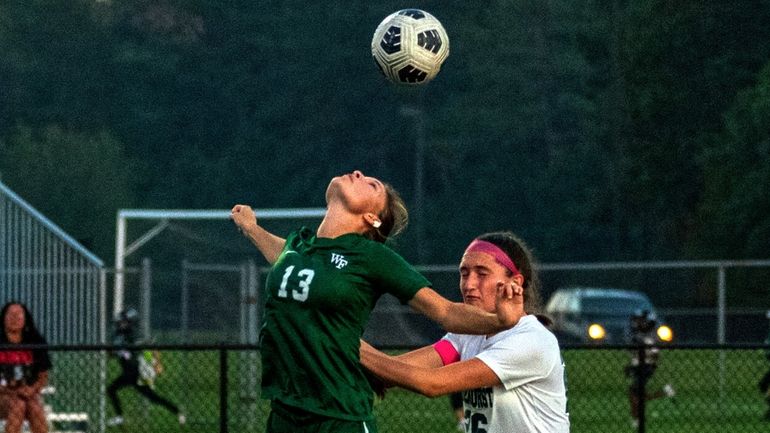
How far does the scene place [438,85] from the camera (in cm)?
8062

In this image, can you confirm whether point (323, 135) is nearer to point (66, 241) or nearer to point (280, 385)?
point (66, 241)

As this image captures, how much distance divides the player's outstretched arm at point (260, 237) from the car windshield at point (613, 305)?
2766cm

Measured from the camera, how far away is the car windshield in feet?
115

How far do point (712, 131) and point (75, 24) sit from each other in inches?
1453

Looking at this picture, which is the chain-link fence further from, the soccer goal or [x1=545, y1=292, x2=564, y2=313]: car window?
[x1=545, y1=292, x2=564, y2=313]: car window

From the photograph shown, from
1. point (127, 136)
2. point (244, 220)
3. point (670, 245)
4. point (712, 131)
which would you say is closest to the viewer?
point (244, 220)

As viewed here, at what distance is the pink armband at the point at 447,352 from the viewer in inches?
270

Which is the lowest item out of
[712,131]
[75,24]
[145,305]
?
[145,305]

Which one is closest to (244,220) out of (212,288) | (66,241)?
(66,241)

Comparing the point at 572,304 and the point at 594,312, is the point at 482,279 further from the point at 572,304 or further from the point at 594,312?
the point at 572,304

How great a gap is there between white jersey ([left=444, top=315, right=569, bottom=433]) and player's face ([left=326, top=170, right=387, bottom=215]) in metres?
0.69

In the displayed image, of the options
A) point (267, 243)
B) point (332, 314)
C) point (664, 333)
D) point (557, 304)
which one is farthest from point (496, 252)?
point (557, 304)

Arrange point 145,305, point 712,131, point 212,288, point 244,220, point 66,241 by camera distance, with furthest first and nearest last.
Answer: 1. point 712,131
2. point 212,288
3. point 145,305
4. point 66,241
5. point 244,220

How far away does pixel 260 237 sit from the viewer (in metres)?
7.33
